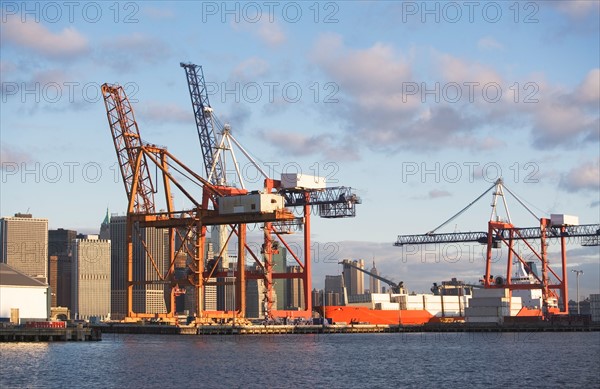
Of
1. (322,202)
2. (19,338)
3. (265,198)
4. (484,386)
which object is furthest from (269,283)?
(484,386)

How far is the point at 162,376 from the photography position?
6250cm

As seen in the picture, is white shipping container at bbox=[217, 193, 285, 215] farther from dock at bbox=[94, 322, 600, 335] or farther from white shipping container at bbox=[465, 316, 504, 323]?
white shipping container at bbox=[465, 316, 504, 323]

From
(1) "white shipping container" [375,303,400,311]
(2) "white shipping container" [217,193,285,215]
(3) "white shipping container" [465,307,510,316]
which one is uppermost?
(2) "white shipping container" [217,193,285,215]

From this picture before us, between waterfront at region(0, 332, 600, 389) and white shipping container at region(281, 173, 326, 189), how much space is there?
81.4 feet

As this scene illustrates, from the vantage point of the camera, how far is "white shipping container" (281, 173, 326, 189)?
119625 millimetres

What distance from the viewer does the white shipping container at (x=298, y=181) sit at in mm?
119625

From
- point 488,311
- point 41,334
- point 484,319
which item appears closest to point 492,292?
point 488,311

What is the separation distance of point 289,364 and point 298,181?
1929 inches

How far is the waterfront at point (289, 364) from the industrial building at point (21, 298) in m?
23.2

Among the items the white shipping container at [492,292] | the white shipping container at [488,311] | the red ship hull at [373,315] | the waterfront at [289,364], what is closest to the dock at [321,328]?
the white shipping container at [488,311]

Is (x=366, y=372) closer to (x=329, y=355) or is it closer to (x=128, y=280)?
(x=329, y=355)

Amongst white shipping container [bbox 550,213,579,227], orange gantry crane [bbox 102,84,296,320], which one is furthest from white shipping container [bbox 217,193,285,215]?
white shipping container [bbox 550,213,579,227]

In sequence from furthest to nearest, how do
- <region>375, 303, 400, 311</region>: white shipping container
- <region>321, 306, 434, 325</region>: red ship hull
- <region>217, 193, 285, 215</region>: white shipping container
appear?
<region>375, 303, 400, 311</region>: white shipping container < <region>321, 306, 434, 325</region>: red ship hull < <region>217, 193, 285, 215</region>: white shipping container

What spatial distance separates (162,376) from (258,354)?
2086 cm
